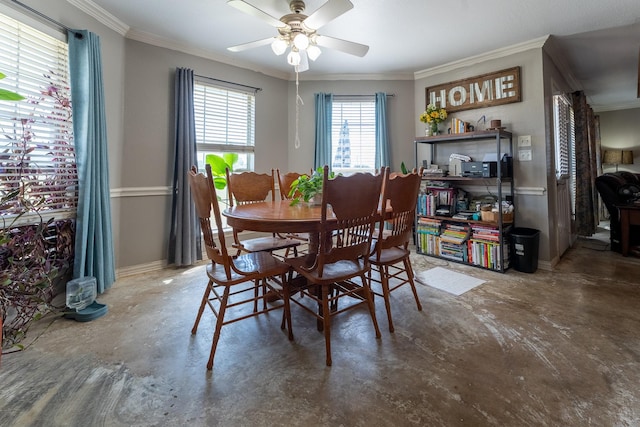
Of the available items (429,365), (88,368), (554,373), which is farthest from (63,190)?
(554,373)

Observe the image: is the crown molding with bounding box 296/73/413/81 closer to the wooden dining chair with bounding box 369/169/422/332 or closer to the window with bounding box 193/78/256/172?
the window with bounding box 193/78/256/172

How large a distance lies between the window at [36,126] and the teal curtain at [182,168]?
3.03ft

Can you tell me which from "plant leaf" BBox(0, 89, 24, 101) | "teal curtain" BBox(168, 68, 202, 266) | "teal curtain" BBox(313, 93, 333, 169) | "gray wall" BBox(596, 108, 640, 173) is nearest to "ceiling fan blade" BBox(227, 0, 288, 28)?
"plant leaf" BBox(0, 89, 24, 101)

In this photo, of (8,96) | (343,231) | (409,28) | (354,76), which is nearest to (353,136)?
(354,76)

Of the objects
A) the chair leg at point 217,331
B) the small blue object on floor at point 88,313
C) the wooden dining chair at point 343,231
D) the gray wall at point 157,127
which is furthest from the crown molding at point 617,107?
the small blue object on floor at point 88,313

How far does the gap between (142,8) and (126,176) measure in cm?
154

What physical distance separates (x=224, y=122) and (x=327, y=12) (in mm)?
2175

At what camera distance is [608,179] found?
3938mm

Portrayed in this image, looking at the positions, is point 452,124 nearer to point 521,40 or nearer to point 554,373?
point 521,40

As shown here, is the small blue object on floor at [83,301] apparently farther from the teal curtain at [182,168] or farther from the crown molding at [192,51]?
the crown molding at [192,51]

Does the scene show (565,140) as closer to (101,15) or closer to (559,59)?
(559,59)

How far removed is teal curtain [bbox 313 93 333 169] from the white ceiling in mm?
405

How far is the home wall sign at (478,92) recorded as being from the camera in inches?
131

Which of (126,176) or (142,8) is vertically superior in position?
(142,8)
